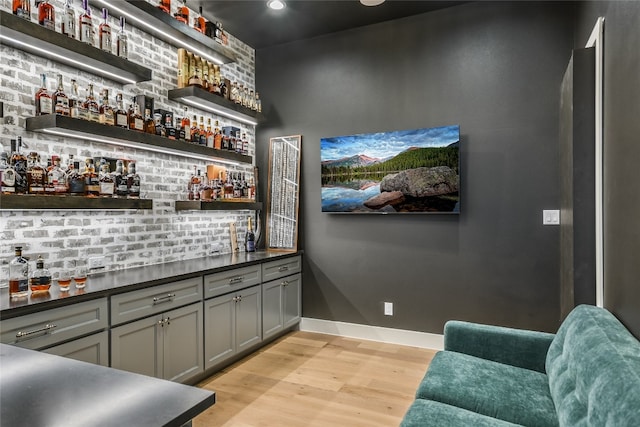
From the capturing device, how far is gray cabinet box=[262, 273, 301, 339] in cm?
384

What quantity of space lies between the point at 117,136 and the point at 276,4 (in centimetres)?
189

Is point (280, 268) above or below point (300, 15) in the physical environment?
below

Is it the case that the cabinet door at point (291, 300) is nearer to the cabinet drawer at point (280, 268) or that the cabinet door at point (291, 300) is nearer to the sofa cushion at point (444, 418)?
the cabinet drawer at point (280, 268)

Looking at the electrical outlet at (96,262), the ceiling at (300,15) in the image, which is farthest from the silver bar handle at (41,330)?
the ceiling at (300,15)

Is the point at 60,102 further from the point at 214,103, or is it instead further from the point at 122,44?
the point at 214,103

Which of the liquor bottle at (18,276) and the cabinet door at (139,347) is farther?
the cabinet door at (139,347)

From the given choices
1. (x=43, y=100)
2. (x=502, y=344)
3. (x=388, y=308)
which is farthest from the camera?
(x=388, y=308)

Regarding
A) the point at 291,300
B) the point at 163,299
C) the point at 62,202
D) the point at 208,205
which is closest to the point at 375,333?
the point at 291,300

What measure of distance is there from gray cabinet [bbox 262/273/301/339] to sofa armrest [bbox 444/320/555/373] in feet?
6.09

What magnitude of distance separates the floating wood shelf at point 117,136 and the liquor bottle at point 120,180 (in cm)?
17

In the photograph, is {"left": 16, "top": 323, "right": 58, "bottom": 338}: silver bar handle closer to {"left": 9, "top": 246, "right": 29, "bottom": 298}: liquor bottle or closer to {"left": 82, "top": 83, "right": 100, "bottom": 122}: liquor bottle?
{"left": 9, "top": 246, "right": 29, "bottom": 298}: liquor bottle

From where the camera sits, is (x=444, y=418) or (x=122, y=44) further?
(x=122, y=44)

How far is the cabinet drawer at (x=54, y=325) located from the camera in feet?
6.30

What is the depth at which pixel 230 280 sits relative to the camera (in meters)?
3.37
